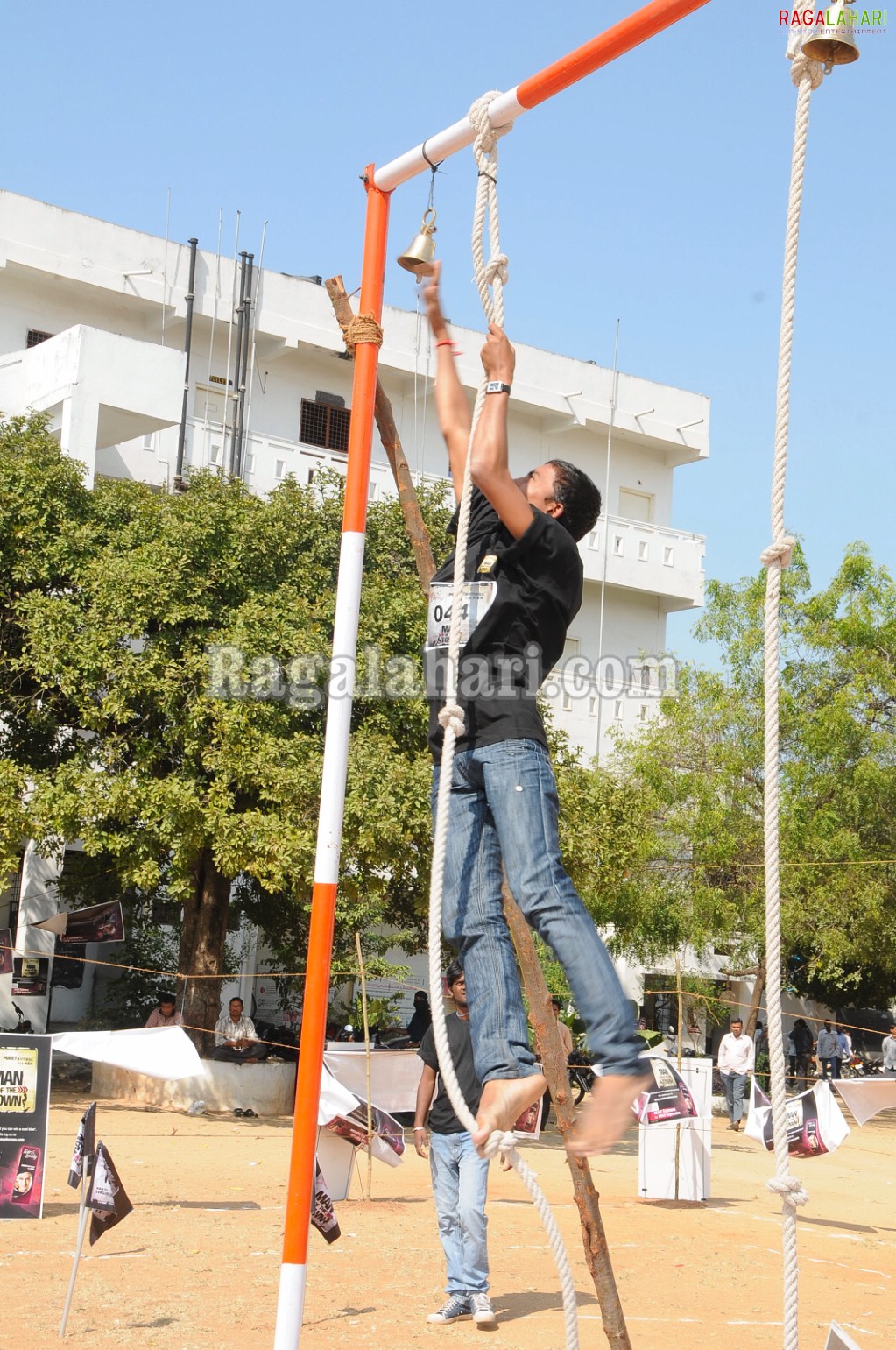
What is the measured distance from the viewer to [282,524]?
17.8m

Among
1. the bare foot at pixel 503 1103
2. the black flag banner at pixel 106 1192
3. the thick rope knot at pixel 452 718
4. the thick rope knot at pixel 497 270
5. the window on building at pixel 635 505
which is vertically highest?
the window on building at pixel 635 505

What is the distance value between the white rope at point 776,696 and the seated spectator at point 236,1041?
15095mm

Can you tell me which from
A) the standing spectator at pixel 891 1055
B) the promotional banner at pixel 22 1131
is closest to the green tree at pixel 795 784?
the standing spectator at pixel 891 1055

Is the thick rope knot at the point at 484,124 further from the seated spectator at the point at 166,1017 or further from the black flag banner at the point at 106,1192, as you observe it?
the seated spectator at the point at 166,1017

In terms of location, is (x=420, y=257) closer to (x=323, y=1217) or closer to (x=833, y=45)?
(x=833, y=45)

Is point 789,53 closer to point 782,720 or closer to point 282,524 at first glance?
point 282,524

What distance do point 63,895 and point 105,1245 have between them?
1199cm

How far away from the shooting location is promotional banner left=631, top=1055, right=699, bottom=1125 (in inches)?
488

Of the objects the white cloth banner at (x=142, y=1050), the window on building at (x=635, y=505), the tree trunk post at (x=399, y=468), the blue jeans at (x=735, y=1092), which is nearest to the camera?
the tree trunk post at (x=399, y=468)

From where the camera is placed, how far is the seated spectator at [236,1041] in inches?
696

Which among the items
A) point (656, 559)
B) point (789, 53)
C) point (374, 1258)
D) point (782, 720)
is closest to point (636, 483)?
point (656, 559)

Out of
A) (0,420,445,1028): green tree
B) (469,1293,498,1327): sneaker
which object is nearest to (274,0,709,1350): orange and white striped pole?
(469,1293,498,1327): sneaker

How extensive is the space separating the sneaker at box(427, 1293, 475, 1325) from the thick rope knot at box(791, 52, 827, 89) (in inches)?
247

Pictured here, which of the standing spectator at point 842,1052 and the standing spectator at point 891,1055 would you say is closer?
the standing spectator at point 891,1055
